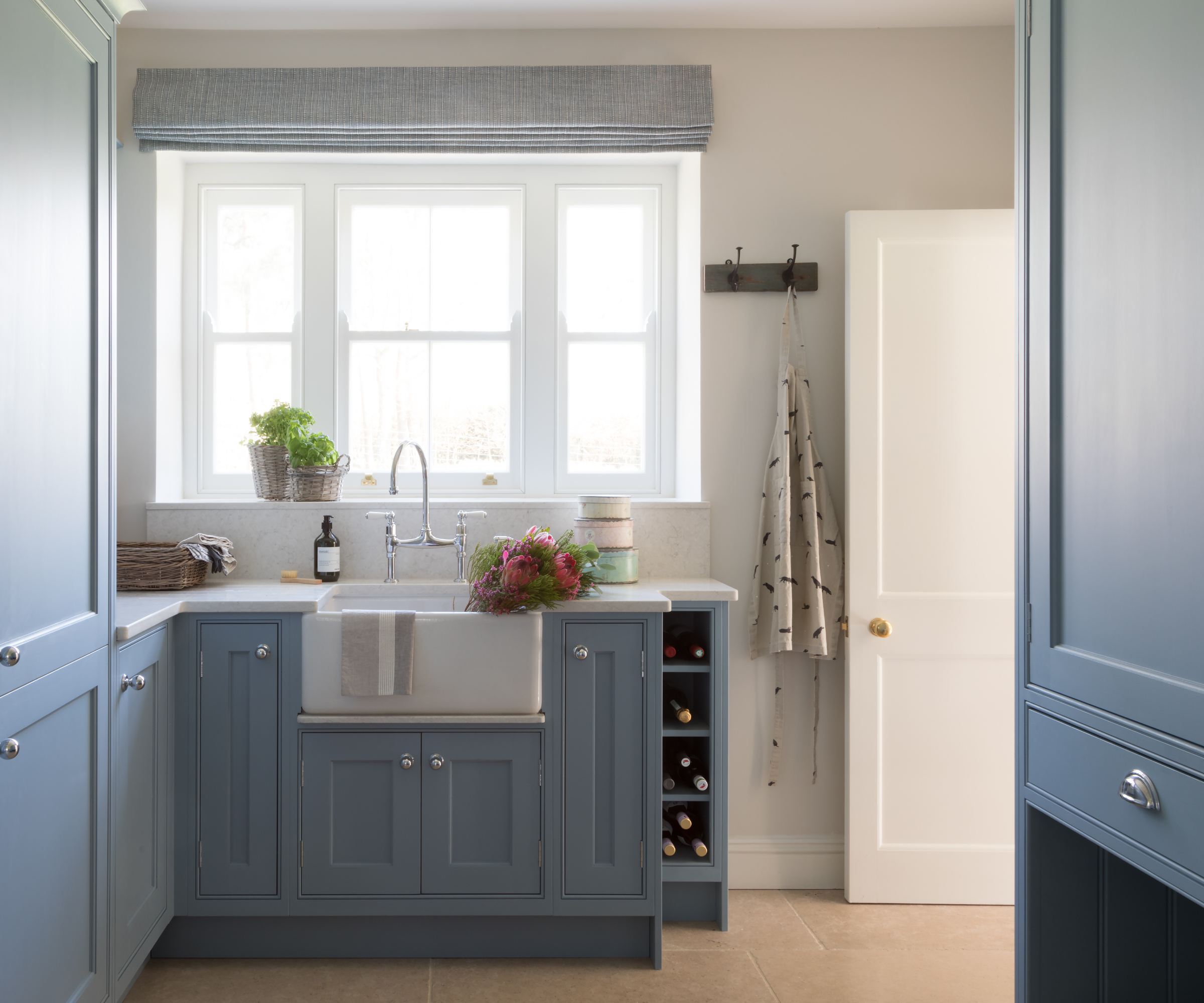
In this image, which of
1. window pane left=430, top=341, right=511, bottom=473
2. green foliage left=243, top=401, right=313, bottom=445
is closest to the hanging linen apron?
window pane left=430, top=341, right=511, bottom=473

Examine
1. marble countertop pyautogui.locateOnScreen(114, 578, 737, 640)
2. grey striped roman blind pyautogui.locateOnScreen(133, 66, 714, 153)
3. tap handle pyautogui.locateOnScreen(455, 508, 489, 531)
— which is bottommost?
marble countertop pyautogui.locateOnScreen(114, 578, 737, 640)

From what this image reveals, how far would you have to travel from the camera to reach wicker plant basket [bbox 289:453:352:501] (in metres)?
2.58

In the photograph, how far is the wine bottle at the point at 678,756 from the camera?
7.62ft

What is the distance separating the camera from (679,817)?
90.4 inches

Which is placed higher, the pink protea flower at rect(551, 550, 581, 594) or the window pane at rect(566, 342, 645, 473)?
the window pane at rect(566, 342, 645, 473)

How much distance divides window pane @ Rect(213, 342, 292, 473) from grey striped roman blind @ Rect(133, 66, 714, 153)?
2.17 feet

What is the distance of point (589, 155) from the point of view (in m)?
2.71

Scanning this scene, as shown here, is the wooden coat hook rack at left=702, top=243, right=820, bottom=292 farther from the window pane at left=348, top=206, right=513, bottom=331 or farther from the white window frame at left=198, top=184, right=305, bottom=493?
the white window frame at left=198, top=184, right=305, bottom=493

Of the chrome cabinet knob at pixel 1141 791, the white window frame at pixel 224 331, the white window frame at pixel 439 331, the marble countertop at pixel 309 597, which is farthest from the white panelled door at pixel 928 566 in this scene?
the white window frame at pixel 224 331

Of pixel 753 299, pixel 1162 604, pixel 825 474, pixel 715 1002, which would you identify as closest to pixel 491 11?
pixel 753 299

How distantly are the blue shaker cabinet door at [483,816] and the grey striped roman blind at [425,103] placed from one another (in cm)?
186

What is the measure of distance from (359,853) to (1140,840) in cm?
171

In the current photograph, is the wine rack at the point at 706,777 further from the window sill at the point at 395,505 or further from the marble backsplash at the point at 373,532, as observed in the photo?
the window sill at the point at 395,505

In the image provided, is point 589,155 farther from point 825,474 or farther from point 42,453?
point 42,453
